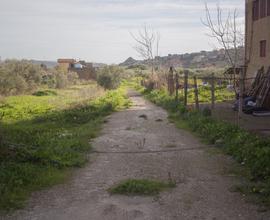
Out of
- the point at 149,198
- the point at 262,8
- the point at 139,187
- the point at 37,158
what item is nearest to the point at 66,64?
the point at 262,8

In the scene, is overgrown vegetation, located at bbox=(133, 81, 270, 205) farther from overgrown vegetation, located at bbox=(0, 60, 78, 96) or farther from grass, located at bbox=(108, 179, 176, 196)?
overgrown vegetation, located at bbox=(0, 60, 78, 96)

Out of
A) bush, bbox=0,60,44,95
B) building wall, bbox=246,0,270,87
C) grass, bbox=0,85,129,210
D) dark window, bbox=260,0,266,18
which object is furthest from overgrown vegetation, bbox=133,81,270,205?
bush, bbox=0,60,44,95

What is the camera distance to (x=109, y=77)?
153 feet

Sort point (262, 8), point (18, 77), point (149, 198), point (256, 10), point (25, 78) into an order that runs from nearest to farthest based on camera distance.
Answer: point (149, 198) → point (262, 8) → point (256, 10) → point (18, 77) → point (25, 78)

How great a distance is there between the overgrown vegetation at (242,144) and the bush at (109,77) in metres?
29.9

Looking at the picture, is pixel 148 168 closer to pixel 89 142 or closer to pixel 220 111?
pixel 89 142

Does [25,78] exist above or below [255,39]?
below

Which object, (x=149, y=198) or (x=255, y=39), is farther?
(x=255, y=39)

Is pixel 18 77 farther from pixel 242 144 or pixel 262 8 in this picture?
pixel 242 144

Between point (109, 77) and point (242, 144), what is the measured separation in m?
36.9

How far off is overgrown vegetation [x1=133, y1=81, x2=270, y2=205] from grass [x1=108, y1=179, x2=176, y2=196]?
4.56 ft

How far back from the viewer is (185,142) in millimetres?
12422

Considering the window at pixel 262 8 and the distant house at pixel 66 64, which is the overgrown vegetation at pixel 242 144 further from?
the distant house at pixel 66 64

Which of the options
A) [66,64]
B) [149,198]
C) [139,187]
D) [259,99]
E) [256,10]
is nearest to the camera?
[149,198]
